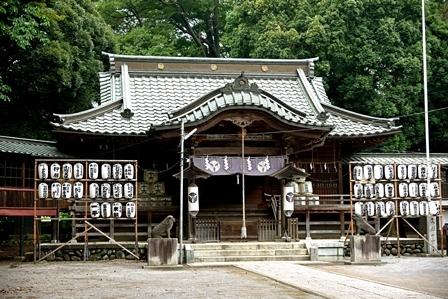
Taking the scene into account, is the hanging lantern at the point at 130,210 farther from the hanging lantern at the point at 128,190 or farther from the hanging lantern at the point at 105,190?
the hanging lantern at the point at 105,190

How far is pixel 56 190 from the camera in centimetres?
1866

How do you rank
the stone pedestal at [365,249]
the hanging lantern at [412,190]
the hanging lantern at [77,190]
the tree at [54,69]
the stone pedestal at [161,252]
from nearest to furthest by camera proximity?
1. the stone pedestal at [161,252]
2. the stone pedestal at [365,249]
3. the hanging lantern at [77,190]
4. the hanging lantern at [412,190]
5. the tree at [54,69]

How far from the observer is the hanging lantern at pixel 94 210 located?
18.9 meters

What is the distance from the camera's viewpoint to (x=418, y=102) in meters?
32.2

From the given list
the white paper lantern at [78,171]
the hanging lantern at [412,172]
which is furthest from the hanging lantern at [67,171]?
the hanging lantern at [412,172]

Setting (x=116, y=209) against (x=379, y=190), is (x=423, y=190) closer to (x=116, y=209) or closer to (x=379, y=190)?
(x=379, y=190)

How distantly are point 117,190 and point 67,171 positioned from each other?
1.61 metres

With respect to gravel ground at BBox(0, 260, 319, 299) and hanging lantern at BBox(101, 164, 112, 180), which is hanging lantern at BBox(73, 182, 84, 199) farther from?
gravel ground at BBox(0, 260, 319, 299)

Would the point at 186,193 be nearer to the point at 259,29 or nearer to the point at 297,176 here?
the point at 297,176

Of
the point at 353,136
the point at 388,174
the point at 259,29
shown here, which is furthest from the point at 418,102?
the point at 388,174

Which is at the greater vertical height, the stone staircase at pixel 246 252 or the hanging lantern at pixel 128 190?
the hanging lantern at pixel 128 190

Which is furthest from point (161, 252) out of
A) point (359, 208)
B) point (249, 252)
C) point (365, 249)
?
A: point (359, 208)

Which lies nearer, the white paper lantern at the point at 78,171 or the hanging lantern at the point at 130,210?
the white paper lantern at the point at 78,171

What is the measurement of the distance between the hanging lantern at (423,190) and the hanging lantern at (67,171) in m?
11.0
